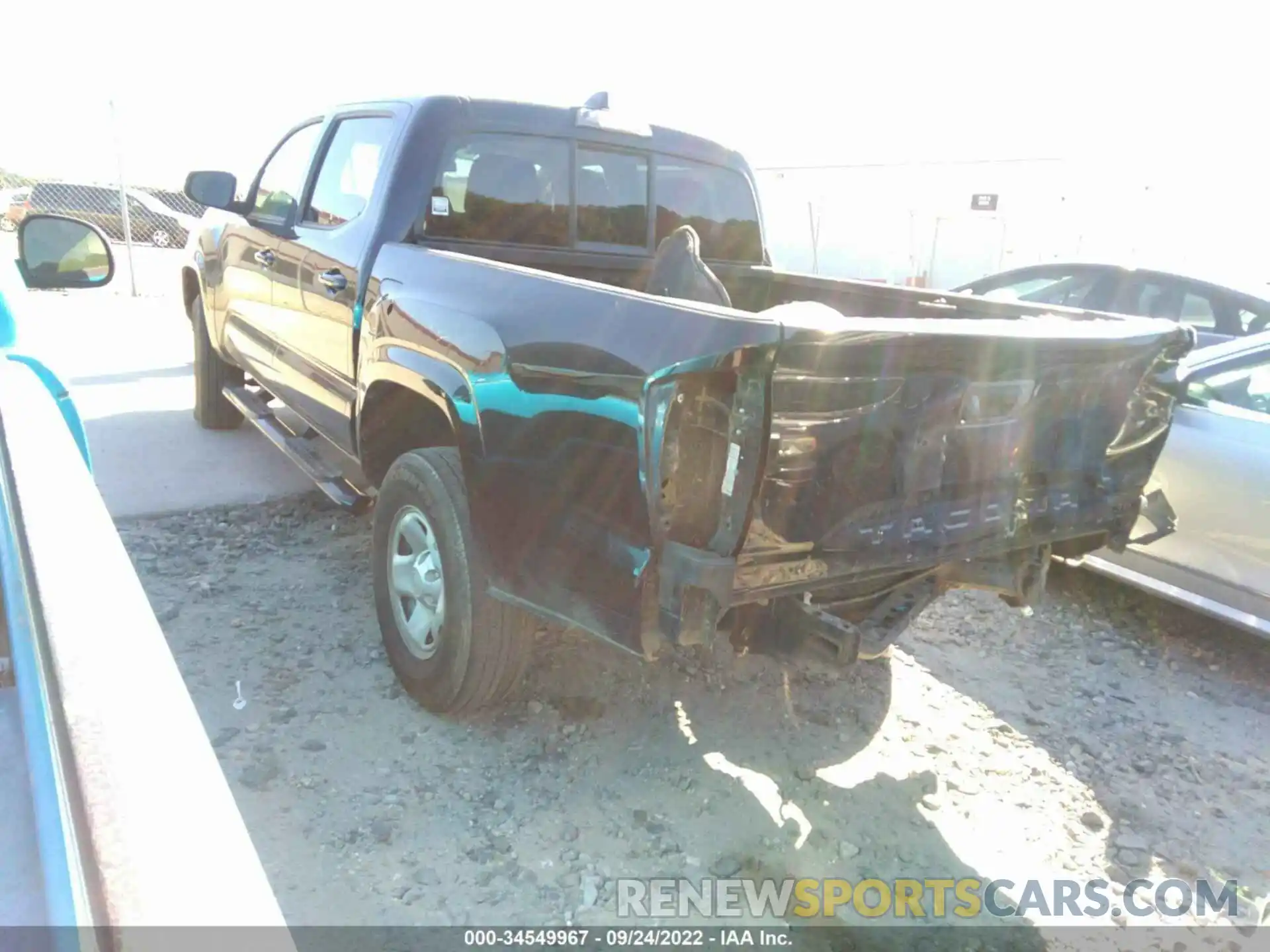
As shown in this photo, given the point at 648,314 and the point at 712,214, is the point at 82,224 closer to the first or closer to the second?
the point at 648,314

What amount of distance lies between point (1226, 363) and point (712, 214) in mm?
2378

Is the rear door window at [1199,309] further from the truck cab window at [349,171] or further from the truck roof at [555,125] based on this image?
the truck cab window at [349,171]

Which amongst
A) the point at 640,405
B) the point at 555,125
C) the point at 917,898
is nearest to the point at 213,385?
the point at 555,125

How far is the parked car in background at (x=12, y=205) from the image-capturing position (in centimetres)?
1614

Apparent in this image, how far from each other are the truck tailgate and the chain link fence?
13.1 metres

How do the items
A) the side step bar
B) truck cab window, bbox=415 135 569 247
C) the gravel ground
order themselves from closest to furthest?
1. the gravel ground
2. truck cab window, bbox=415 135 569 247
3. the side step bar

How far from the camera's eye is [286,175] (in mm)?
4801

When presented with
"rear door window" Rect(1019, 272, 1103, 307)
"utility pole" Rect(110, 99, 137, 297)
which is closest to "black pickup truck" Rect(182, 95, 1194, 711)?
"rear door window" Rect(1019, 272, 1103, 307)

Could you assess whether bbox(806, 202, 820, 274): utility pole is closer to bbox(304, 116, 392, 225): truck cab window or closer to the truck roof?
the truck roof

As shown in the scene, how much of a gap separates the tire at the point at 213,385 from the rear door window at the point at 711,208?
3.45 meters

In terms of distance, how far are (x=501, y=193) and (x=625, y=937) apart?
8.97ft

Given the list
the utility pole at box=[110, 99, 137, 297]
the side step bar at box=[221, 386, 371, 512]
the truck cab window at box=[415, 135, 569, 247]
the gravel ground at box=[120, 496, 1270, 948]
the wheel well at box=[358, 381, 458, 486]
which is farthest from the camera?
the utility pole at box=[110, 99, 137, 297]

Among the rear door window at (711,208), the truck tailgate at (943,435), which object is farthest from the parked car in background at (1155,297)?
the truck tailgate at (943,435)

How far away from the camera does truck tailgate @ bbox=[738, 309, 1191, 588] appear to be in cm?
226
